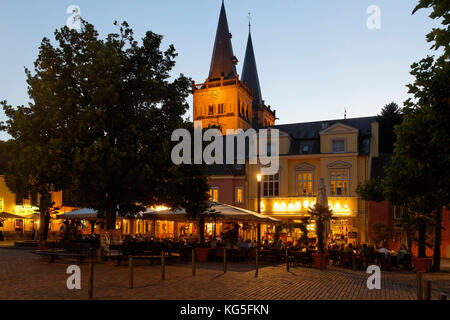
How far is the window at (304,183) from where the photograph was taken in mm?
38719

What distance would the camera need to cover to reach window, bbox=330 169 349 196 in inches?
1486

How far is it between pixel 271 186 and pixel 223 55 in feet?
190

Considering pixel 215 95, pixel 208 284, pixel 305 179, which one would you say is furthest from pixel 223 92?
pixel 208 284

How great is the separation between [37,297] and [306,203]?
94.6ft

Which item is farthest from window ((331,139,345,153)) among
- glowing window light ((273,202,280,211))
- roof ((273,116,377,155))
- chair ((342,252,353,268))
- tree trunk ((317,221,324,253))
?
chair ((342,252,353,268))

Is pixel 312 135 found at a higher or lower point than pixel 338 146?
higher

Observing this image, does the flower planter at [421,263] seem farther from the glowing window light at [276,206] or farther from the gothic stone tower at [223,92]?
the gothic stone tower at [223,92]

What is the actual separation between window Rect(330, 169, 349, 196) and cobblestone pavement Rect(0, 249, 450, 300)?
18103 millimetres

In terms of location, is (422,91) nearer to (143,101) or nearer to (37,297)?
(37,297)

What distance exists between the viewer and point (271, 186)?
3981 cm

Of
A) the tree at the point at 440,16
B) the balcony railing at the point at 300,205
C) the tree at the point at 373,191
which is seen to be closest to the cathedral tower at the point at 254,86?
the balcony railing at the point at 300,205

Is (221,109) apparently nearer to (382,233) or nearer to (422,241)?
(382,233)

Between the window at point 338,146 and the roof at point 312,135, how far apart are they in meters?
1.24

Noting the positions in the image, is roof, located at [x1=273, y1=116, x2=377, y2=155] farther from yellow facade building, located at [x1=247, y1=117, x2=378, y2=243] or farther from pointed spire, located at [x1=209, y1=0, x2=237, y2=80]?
pointed spire, located at [x1=209, y1=0, x2=237, y2=80]
